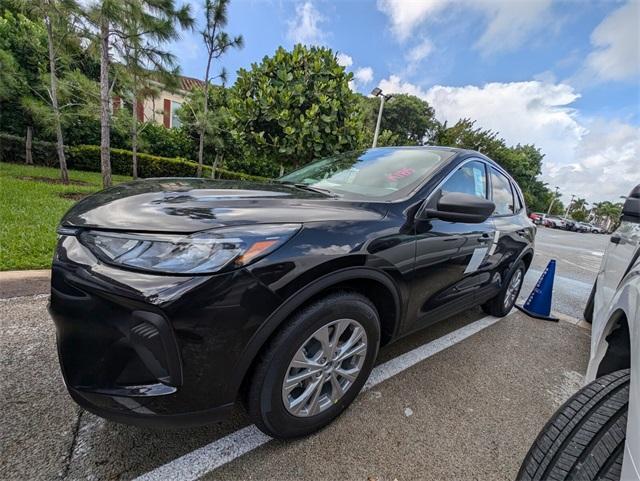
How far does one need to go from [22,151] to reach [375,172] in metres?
14.9

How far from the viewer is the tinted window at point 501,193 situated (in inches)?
119

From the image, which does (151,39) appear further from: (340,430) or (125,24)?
(340,430)

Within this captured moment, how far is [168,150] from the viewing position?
1655 centimetres

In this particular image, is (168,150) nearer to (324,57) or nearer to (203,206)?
(324,57)

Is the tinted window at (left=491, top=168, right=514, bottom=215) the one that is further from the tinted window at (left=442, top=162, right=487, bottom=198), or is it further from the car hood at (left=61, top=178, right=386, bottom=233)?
the car hood at (left=61, top=178, right=386, bottom=233)

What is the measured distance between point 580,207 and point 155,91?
9758cm

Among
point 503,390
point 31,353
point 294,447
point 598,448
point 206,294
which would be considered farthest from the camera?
point 503,390

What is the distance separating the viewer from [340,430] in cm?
178

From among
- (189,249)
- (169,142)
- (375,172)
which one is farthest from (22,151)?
(189,249)

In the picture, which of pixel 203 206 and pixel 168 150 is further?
pixel 168 150

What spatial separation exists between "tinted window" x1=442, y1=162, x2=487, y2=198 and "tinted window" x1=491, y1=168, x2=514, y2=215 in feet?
0.77

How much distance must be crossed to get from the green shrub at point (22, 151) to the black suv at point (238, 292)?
45.7 ft

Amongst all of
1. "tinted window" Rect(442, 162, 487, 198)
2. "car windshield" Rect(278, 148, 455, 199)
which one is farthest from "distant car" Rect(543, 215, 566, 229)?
"car windshield" Rect(278, 148, 455, 199)

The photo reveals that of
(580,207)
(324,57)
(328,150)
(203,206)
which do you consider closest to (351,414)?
(203,206)
